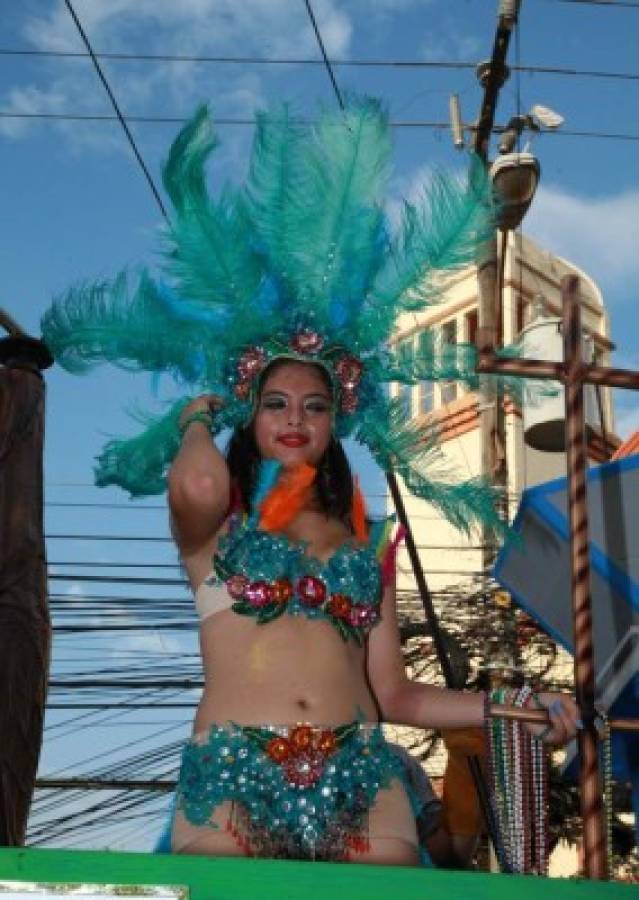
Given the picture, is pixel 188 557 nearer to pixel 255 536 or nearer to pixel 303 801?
pixel 255 536

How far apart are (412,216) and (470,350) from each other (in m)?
0.37

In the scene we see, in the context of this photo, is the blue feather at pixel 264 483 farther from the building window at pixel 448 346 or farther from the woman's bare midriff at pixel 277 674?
the building window at pixel 448 346

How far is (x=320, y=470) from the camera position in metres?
3.11

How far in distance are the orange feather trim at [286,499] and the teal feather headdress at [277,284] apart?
19 centimetres

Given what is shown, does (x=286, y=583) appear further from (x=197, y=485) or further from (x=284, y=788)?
(x=284, y=788)

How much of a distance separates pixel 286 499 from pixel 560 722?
32.4 inches

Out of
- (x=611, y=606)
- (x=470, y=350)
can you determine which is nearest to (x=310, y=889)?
(x=470, y=350)

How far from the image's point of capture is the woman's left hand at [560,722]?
2430 mm

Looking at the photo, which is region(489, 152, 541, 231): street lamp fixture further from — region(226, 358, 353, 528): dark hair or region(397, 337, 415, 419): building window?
region(226, 358, 353, 528): dark hair

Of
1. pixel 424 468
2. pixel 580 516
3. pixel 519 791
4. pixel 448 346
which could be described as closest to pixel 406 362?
pixel 448 346

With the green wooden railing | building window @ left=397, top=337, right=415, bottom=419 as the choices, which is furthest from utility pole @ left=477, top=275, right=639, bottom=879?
building window @ left=397, top=337, right=415, bottom=419

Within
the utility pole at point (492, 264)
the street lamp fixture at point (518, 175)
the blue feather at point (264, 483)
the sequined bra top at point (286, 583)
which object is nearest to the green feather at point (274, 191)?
the blue feather at point (264, 483)

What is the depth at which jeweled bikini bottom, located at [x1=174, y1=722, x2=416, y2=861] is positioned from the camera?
249 cm

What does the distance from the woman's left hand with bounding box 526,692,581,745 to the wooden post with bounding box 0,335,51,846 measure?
3.69ft
